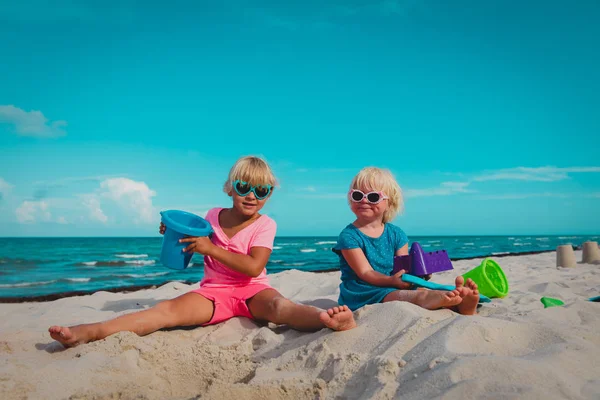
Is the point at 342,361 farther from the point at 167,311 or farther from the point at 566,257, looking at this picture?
the point at 566,257

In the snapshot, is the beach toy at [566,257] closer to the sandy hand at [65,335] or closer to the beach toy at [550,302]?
the beach toy at [550,302]

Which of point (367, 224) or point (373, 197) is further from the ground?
point (373, 197)

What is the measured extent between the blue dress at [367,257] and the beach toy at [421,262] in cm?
17

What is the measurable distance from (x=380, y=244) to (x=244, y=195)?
4.20 feet

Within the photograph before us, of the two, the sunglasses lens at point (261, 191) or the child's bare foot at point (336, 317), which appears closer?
the child's bare foot at point (336, 317)

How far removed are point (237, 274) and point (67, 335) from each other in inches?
54.2

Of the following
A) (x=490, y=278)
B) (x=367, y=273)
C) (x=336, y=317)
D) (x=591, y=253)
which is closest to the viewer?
(x=336, y=317)

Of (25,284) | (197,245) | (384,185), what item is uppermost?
(384,185)

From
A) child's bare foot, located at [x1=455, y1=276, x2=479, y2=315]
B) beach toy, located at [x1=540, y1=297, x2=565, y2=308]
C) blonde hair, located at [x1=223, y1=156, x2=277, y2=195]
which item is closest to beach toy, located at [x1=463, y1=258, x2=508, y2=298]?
beach toy, located at [x1=540, y1=297, x2=565, y2=308]

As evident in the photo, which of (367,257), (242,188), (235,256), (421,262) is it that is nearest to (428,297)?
(421,262)

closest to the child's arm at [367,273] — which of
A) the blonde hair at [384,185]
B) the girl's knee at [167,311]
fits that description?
the blonde hair at [384,185]

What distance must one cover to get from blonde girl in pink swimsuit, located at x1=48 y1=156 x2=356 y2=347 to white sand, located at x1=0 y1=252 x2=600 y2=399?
15cm

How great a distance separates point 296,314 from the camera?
3.24m

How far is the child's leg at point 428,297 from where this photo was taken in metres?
3.03
